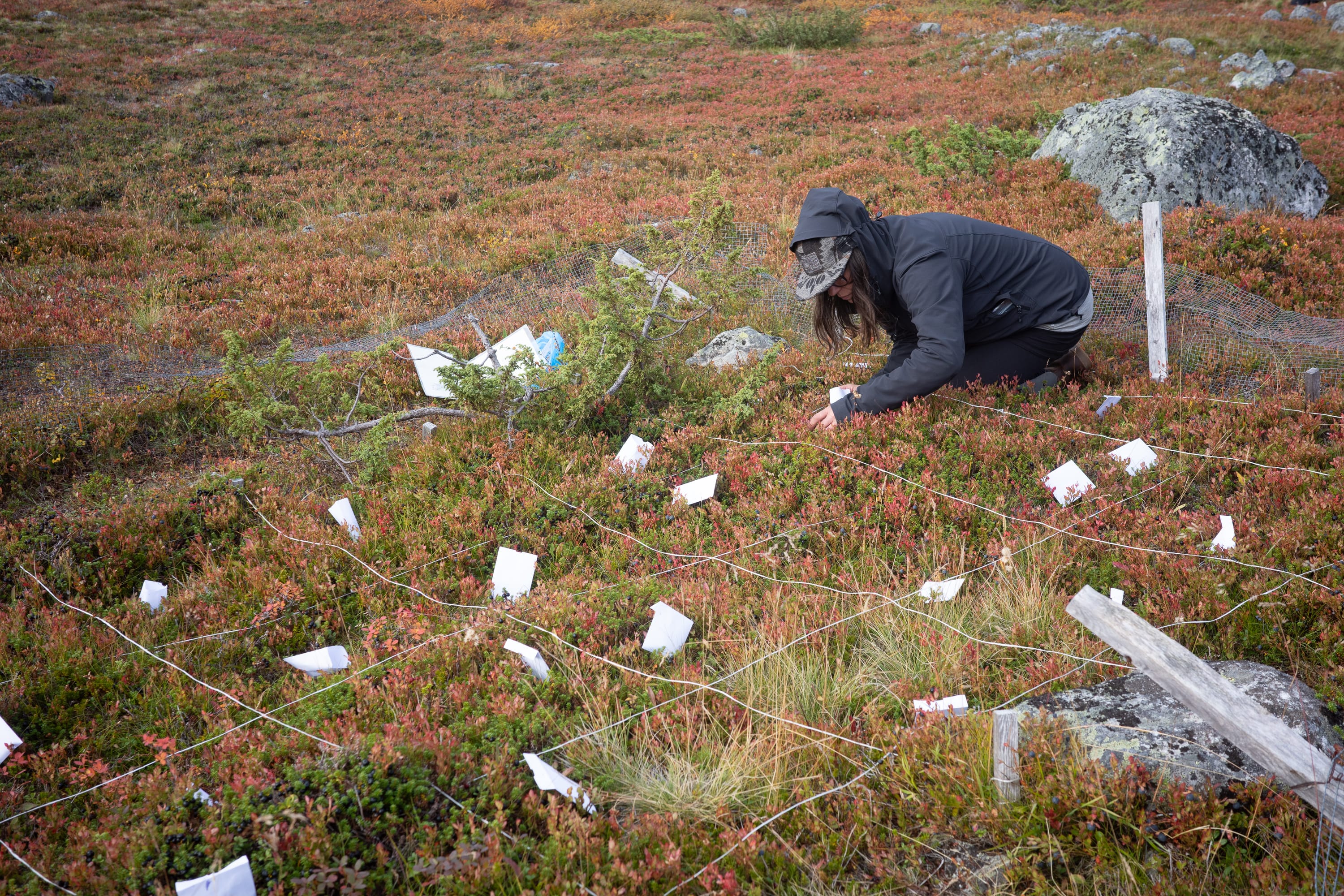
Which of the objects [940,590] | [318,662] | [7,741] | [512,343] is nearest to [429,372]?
[512,343]

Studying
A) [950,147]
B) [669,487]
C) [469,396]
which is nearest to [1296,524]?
[669,487]

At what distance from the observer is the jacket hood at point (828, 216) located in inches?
187

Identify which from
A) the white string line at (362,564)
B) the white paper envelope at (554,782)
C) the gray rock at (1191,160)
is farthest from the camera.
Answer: the gray rock at (1191,160)

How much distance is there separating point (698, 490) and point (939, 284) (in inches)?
87.1

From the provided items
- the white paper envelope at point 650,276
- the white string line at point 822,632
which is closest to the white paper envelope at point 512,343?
the white paper envelope at point 650,276

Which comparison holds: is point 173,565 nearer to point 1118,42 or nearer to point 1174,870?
point 1174,870

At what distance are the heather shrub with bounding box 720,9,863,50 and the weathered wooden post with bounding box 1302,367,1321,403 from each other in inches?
996

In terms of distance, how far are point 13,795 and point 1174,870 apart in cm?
460

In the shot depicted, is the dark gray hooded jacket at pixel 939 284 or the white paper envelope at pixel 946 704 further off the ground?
the dark gray hooded jacket at pixel 939 284

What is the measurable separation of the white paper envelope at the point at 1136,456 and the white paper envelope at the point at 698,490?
9.10ft

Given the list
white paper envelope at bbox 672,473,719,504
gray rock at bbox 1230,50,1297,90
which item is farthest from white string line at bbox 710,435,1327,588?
gray rock at bbox 1230,50,1297,90

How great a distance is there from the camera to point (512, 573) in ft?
15.1

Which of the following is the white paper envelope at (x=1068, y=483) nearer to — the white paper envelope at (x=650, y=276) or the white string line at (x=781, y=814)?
the white string line at (x=781, y=814)

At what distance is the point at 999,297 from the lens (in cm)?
562
